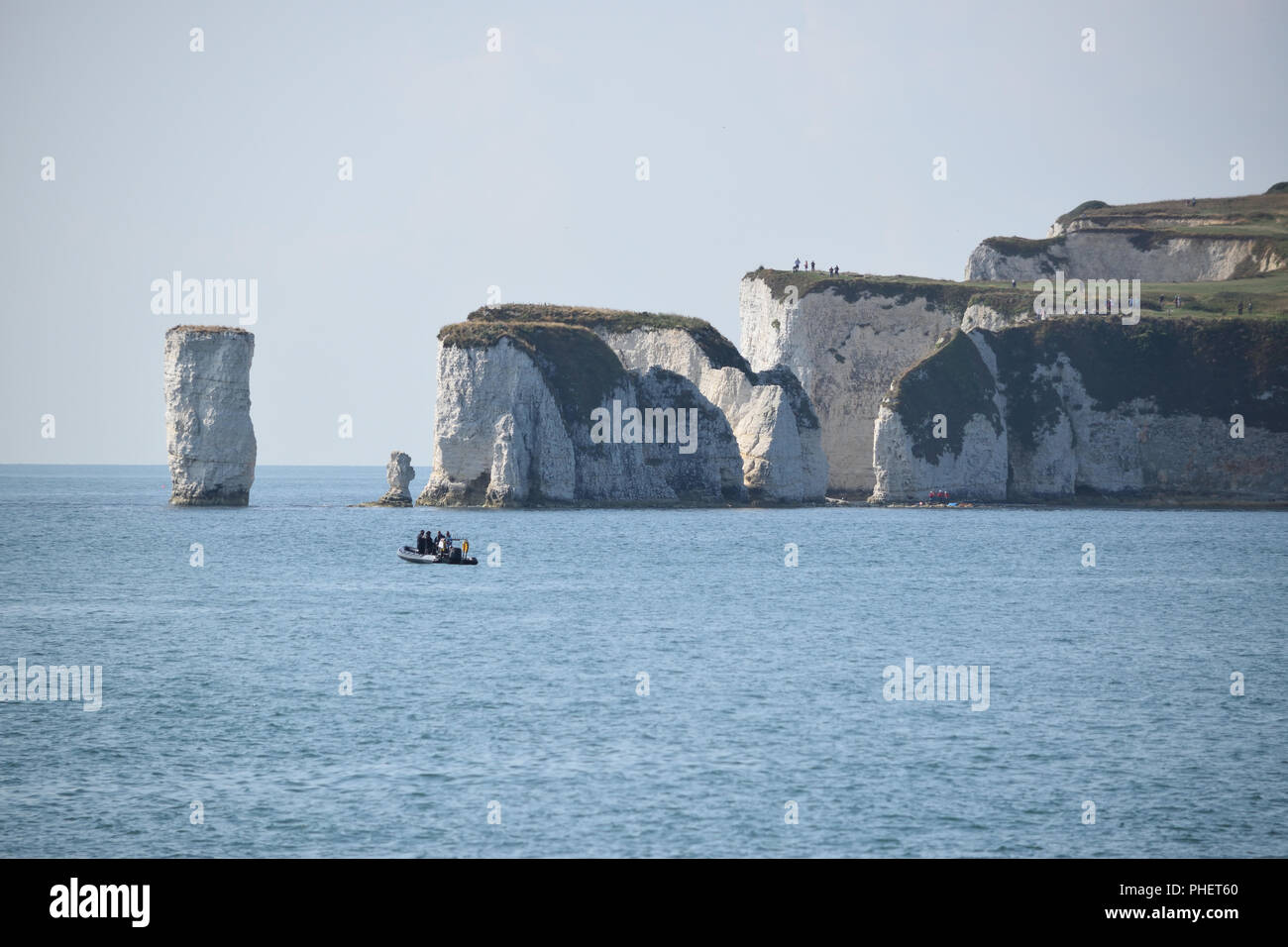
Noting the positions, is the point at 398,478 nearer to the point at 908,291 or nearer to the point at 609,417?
the point at 609,417

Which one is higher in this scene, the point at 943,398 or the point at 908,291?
the point at 908,291

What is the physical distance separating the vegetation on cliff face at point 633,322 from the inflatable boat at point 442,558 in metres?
56.5

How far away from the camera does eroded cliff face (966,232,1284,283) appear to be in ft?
509

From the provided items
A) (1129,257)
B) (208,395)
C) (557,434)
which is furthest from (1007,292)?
(208,395)

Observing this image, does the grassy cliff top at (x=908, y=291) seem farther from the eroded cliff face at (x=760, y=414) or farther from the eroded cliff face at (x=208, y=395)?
the eroded cliff face at (x=208, y=395)

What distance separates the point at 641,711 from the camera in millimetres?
35062

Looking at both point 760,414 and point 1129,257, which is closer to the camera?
point 760,414

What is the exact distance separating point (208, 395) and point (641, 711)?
8661 cm

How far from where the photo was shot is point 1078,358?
13225cm

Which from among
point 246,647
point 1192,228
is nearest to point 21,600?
point 246,647

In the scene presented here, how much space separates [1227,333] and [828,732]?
112 m

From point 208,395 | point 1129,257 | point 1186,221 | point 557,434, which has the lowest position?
point 557,434

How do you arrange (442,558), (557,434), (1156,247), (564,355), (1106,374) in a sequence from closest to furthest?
(442,558), (557,434), (564,355), (1106,374), (1156,247)

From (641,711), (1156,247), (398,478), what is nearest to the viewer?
(641,711)
